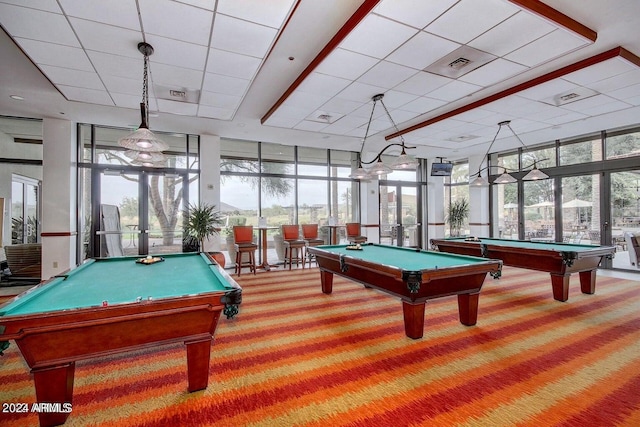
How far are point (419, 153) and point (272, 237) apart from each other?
17.2 ft

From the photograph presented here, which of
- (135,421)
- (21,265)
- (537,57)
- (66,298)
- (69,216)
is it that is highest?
(537,57)

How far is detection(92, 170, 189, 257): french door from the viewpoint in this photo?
6559mm

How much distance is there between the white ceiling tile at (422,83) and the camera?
13.0ft

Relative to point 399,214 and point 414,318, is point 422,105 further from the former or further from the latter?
point 399,214

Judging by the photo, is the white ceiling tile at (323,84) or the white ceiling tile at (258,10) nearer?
the white ceiling tile at (258,10)

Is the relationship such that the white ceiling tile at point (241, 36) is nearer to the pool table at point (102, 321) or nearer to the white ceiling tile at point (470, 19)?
the white ceiling tile at point (470, 19)

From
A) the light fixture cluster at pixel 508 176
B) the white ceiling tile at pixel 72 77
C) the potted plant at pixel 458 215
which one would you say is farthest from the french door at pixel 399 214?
the white ceiling tile at pixel 72 77

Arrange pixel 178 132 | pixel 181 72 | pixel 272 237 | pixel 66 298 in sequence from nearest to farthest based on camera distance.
→ pixel 66 298, pixel 181 72, pixel 178 132, pixel 272 237

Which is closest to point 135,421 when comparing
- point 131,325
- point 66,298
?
point 131,325

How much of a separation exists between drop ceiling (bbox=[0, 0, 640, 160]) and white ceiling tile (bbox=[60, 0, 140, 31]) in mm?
15

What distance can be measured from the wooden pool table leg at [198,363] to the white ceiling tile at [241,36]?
2.85 m

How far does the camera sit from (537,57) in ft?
11.5

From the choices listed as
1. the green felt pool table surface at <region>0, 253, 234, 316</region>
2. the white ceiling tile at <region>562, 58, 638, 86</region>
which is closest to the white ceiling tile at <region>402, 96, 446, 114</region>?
the white ceiling tile at <region>562, 58, 638, 86</region>

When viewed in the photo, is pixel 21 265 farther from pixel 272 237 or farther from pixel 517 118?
pixel 517 118
